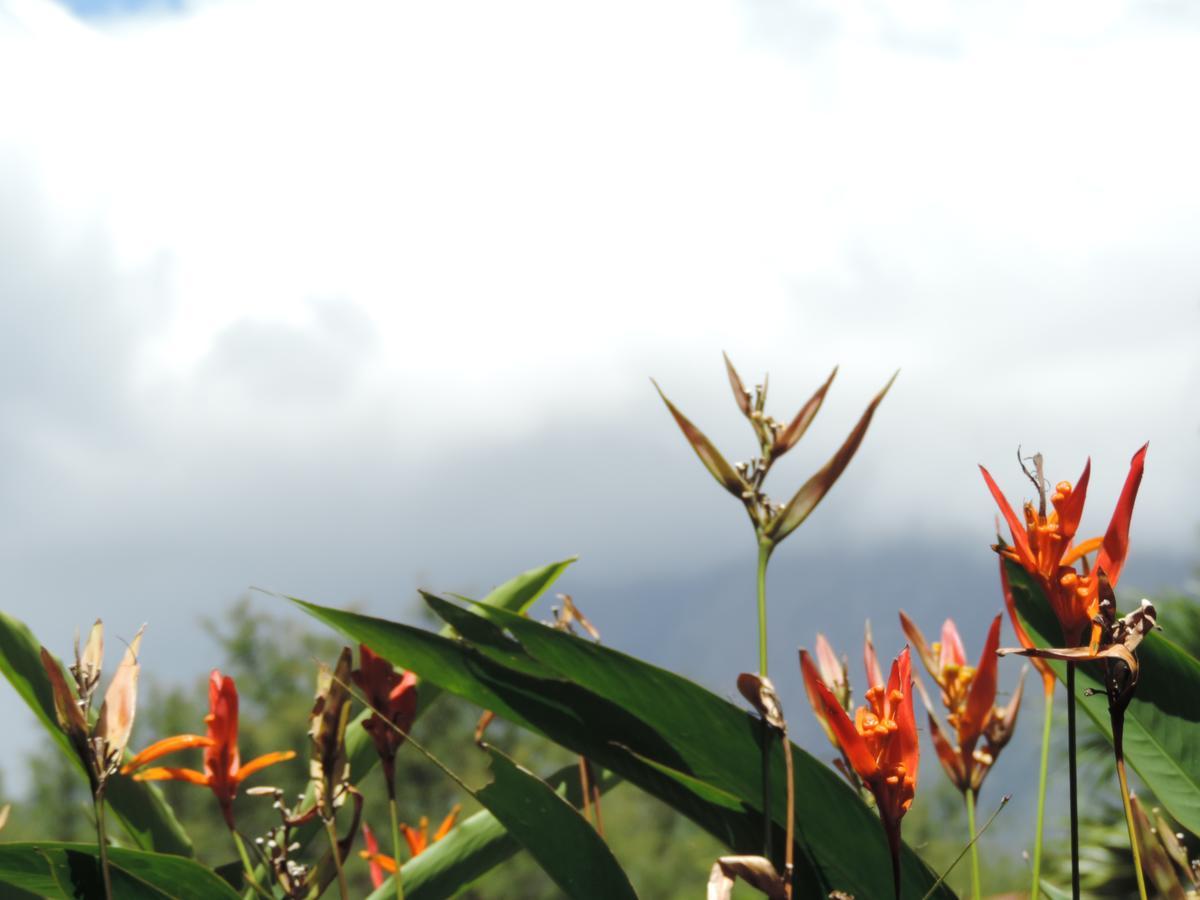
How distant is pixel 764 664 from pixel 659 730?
6cm

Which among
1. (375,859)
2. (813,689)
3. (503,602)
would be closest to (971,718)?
(813,689)

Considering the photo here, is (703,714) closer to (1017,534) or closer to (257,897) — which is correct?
(1017,534)

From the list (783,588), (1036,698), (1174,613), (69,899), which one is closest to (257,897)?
(69,899)

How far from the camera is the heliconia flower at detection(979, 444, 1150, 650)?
467 millimetres

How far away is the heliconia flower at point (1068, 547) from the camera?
1.53 ft

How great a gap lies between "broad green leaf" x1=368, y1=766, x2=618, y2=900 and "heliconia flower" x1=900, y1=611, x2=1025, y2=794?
0.75ft

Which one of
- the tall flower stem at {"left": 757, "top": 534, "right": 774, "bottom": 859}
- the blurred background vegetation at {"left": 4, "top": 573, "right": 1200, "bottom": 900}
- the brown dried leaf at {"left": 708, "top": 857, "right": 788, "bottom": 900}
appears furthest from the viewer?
the blurred background vegetation at {"left": 4, "top": 573, "right": 1200, "bottom": 900}

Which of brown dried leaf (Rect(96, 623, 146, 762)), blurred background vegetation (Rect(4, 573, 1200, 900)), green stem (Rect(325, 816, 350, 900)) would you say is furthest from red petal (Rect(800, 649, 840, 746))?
blurred background vegetation (Rect(4, 573, 1200, 900))

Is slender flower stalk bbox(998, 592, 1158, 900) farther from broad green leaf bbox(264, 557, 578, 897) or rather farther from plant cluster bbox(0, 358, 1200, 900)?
broad green leaf bbox(264, 557, 578, 897)

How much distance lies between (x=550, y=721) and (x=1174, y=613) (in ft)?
17.5

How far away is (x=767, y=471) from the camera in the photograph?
0.57 meters

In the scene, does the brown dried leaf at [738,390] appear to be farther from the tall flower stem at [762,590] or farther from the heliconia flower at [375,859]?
the heliconia flower at [375,859]

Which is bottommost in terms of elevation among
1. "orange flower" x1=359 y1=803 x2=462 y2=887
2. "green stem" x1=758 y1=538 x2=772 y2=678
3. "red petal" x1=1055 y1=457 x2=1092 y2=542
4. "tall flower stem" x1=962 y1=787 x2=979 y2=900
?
"orange flower" x1=359 y1=803 x2=462 y2=887

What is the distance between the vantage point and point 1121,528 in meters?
0.48
